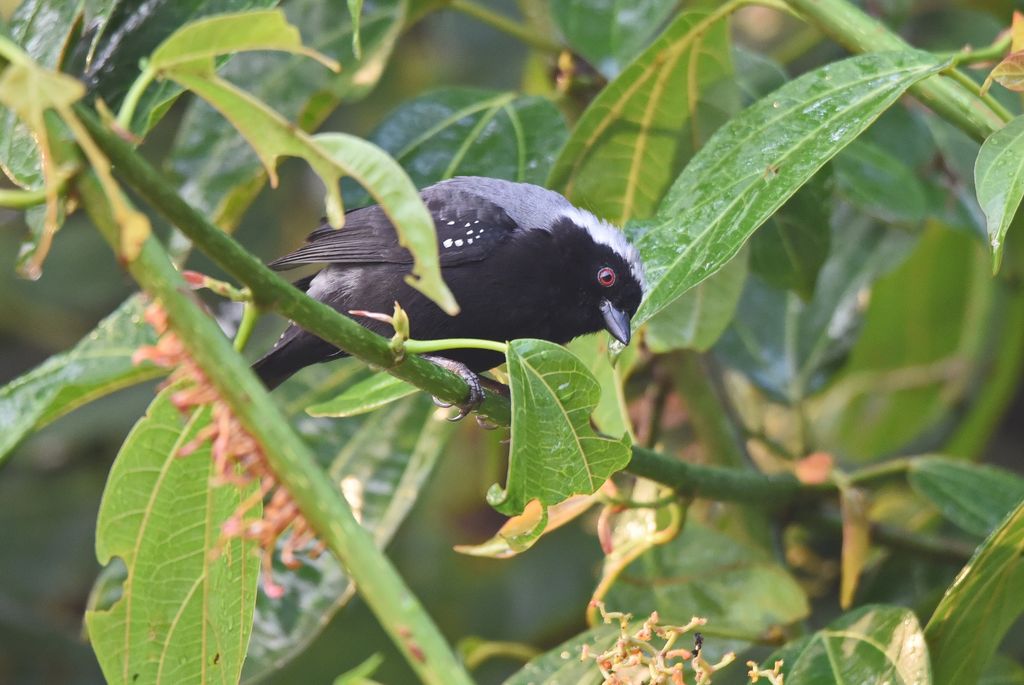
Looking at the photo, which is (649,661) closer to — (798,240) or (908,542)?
(798,240)

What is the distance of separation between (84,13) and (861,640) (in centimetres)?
191

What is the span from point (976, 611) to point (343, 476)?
1662mm

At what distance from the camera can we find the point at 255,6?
2.37m

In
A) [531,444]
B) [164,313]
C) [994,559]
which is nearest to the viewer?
[164,313]

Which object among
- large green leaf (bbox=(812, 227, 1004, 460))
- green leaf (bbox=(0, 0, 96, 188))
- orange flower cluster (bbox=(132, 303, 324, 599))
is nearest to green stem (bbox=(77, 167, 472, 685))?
orange flower cluster (bbox=(132, 303, 324, 599))

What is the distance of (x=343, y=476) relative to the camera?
3.18 meters

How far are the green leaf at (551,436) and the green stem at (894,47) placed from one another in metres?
0.91

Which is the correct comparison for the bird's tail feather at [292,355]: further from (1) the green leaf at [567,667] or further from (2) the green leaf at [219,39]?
(2) the green leaf at [219,39]

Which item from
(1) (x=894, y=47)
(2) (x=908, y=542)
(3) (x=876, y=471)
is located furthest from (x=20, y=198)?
(2) (x=908, y=542)

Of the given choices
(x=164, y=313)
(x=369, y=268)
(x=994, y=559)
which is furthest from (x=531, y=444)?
(x=369, y=268)

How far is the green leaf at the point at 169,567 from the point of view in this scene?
1.96m

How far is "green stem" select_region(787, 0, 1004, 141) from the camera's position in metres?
2.21

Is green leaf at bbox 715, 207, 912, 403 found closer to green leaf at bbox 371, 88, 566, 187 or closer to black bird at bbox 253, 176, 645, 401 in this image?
black bird at bbox 253, 176, 645, 401

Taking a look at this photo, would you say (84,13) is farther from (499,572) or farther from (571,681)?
(499,572)
